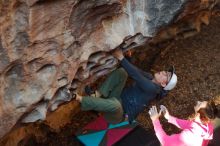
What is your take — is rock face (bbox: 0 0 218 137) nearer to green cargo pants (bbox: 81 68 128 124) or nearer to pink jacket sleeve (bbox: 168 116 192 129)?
green cargo pants (bbox: 81 68 128 124)

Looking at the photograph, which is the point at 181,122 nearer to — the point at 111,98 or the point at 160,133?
the point at 160,133

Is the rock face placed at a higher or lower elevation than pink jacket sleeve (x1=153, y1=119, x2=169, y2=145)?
higher

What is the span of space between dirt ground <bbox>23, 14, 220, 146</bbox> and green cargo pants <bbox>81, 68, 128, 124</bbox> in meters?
1.37

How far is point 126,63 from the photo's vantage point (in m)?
3.32

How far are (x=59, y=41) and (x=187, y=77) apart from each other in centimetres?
316

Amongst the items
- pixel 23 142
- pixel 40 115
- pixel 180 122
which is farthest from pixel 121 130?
pixel 40 115

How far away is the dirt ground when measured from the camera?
5019mm

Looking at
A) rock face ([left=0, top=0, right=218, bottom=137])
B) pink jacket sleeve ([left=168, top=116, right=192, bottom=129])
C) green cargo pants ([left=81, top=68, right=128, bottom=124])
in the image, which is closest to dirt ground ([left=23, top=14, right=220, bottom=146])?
green cargo pants ([left=81, top=68, right=128, bottom=124])

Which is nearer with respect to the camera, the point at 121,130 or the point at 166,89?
the point at 166,89

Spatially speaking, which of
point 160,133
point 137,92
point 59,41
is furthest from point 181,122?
point 59,41

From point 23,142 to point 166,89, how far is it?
5.52 ft

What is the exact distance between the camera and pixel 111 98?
349cm

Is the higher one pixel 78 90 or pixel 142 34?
pixel 142 34

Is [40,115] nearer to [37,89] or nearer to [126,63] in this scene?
[37,89]
